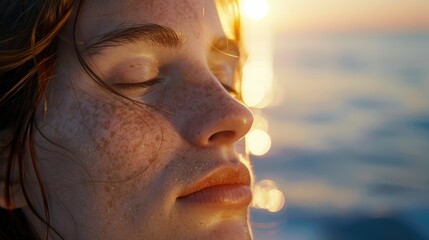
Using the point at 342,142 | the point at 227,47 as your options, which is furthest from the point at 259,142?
the point at 227,47

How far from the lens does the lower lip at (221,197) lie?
1.51m

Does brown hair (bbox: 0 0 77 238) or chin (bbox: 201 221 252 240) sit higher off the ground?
brown hair (bbox: 0 0 77 238)

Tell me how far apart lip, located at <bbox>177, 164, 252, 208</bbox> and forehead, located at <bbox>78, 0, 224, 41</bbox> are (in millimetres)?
394

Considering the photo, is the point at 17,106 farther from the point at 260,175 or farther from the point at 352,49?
the point at 352,49

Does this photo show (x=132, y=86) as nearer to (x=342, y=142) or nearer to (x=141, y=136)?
(x=141, y=136)

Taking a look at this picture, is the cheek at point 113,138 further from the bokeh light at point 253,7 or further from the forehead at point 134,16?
the bokeh light at point 253,7

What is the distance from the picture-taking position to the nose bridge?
1537 millimetres

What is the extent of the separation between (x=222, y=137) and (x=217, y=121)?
0.05 m

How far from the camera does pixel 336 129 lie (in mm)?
7426

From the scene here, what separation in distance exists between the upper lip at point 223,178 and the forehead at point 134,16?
15.2 inches

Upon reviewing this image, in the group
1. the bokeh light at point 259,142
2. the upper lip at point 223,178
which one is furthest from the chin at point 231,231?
the bokeh light at point 259,142

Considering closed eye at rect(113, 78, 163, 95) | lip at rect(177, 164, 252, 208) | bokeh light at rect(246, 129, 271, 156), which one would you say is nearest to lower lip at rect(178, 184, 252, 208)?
lip at rect(177, 164, 252, 208)

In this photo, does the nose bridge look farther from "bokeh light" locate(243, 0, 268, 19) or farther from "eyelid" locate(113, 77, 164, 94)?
"bokeh light" locate(243, 0, 268, 19)

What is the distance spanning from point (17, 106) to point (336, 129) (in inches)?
241
